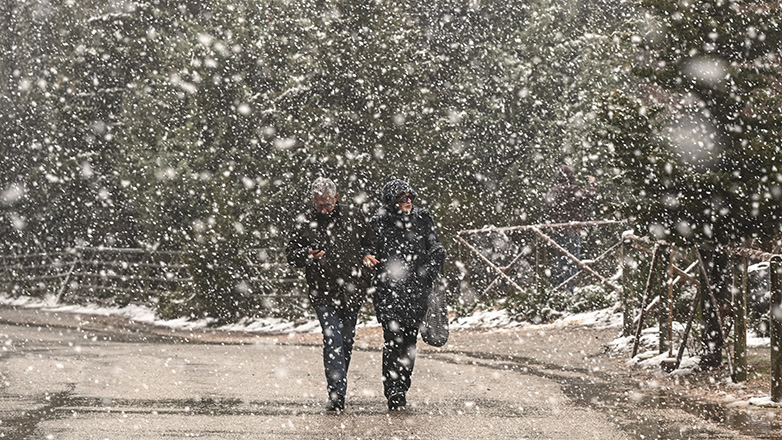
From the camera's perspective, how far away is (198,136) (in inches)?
920

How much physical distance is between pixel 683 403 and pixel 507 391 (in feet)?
5.21

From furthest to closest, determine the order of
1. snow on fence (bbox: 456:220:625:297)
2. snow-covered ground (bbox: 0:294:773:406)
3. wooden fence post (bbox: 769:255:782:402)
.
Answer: snow on fence (bbox: 456:220:625:297)
snow-covered ground (bbox: 0:294:773:406)
wooden fence post (bbox: 769:255:782:402)

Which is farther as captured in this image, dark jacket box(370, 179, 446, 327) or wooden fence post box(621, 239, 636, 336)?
wooden fence post box(621, 239, 636, 336)

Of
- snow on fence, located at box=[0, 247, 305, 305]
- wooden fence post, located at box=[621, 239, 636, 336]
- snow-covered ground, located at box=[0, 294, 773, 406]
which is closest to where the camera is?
snow-covered ground, located at box=[0, 294, 773, 406]

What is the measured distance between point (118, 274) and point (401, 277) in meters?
17.2

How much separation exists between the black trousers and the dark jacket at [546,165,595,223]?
35.9 ft

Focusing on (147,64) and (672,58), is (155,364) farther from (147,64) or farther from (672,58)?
(147,64)

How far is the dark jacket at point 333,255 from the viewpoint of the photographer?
29.2 ft

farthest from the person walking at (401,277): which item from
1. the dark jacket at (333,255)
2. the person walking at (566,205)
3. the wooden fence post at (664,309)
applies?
the person walking at (566,205)

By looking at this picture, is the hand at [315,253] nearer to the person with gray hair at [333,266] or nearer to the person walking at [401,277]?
the person with gray hair at [333,266]

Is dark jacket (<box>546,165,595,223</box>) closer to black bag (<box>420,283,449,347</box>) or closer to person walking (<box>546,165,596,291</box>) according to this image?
person walking (<box>546,165,596,291</box>)

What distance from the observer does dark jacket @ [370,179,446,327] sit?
8.88 metres

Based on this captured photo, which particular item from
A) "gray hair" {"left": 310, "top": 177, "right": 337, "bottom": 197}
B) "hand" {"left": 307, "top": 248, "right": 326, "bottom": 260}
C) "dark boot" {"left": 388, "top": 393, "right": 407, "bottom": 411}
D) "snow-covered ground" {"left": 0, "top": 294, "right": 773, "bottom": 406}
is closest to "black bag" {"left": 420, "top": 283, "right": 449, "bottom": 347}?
"dark boot" {"left": 388, "top": 393, "right": 407, "bottom": 411}

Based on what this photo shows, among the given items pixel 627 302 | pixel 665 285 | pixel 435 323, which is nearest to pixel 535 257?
pixel 627 302
